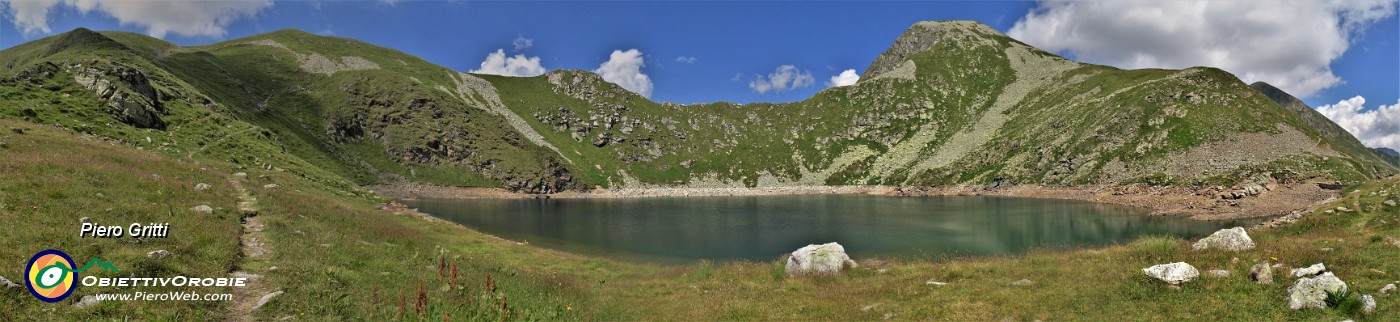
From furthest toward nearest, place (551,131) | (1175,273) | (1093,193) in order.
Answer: (551,131) → (1093,193) → (1175,273)

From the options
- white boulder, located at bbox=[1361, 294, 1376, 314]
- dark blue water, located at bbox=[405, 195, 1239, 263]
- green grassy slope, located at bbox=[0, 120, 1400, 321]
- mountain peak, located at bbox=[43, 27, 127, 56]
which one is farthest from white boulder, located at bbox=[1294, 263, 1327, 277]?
mountain peak, located at bbox=[43, 27, 127, 56]

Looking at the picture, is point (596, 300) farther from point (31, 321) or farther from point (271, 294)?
point (31, 321)

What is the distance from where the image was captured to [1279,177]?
83.1 metres

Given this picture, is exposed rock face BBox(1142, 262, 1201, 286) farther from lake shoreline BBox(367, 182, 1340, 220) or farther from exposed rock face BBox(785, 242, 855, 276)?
lake shoreline BBox(367, 182, 1340, 220)

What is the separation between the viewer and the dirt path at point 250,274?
10922 mm

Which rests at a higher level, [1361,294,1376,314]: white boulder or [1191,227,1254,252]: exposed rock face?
[1191,227,1254,252]: exposed rock face

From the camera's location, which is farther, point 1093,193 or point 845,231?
point 1093,193

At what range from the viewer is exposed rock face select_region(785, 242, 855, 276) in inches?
948

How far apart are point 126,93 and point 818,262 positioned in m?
88.1

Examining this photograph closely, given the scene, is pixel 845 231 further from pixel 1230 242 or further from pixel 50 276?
pixel 50 276

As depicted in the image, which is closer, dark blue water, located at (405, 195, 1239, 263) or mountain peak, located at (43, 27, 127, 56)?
dark blue water, located at (405, 195, 1239, 263)

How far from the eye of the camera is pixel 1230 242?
1852cm

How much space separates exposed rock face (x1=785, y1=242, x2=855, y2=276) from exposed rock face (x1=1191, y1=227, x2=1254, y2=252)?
12772 mm

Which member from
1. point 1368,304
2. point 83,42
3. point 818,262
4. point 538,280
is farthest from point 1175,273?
point 83,42
